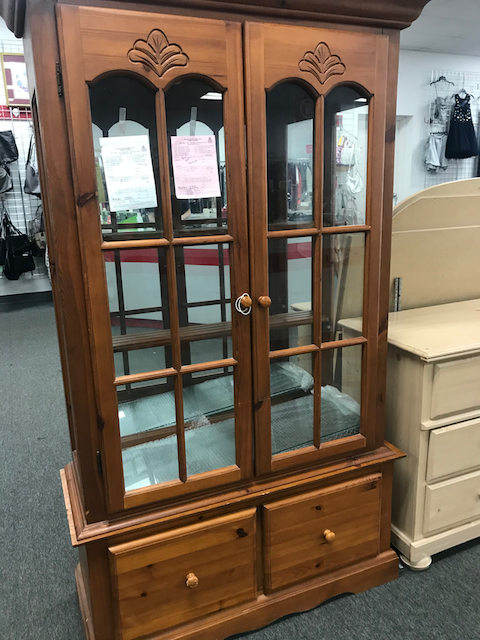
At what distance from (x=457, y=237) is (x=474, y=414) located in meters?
0.76

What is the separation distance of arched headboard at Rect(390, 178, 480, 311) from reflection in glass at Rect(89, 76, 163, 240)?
1.07m

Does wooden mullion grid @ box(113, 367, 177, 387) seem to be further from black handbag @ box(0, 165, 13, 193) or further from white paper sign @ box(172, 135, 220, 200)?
black handbag @ box(0, 165, 13, 193)

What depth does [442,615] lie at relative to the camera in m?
1.59

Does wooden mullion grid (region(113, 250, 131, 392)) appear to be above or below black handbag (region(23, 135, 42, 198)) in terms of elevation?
below

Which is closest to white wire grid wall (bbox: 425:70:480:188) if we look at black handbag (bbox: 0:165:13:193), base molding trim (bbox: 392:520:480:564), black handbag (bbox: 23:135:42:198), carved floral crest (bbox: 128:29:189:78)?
black handbag (bbox: 23:135:42:198)

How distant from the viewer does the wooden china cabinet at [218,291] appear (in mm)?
1170

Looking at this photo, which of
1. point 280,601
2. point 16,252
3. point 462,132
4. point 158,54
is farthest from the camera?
point 462,132

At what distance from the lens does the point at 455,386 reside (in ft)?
5.49

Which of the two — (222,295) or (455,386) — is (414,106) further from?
(222,295)

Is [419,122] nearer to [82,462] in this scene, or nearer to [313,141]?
[313,141]

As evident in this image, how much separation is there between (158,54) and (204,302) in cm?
67

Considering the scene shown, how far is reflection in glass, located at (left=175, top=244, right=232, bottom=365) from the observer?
1.37m

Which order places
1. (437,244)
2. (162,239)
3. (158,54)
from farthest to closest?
(437,244) < (162,239) < (158,54)

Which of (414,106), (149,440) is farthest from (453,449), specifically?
(414,106)
